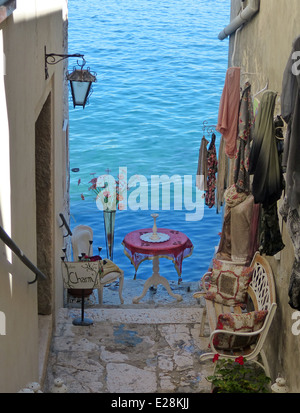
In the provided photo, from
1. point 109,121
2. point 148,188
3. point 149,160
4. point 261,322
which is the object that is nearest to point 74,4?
point 109,121

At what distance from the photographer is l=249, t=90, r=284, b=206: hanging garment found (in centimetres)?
548

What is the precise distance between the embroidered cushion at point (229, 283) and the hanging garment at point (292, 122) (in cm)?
273

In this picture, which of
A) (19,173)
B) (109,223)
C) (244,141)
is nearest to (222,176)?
(244,141)

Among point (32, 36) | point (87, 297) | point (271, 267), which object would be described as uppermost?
point (32, 36)

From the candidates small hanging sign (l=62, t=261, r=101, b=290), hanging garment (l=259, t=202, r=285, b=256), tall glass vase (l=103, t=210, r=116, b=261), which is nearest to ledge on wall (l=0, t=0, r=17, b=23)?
hanging garment (l=259, t=202, r=285, b=256)

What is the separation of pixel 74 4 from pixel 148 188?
769 inches

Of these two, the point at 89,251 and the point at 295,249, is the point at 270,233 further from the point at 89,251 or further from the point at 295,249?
the point at 89,251

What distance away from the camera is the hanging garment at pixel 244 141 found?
748 cm

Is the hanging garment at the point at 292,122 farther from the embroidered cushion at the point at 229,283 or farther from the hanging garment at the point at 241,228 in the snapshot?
the hanging garment at the point at 241,228

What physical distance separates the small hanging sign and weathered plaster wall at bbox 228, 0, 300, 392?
7.02 feet

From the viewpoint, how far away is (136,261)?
10086 mm

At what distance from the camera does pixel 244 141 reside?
7.50 meters
